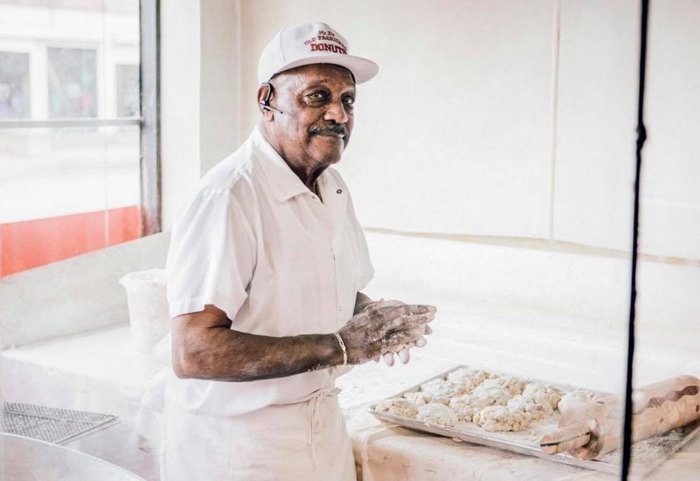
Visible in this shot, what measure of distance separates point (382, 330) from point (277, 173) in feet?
1.34

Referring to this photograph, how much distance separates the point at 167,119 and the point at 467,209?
1238 millimetres

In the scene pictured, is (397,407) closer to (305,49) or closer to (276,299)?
(276,299)

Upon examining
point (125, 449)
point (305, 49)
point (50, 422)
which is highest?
point (305, 49)

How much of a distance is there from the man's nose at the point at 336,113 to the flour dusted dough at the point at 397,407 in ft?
2.85

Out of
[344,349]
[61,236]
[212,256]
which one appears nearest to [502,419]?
[344,349]

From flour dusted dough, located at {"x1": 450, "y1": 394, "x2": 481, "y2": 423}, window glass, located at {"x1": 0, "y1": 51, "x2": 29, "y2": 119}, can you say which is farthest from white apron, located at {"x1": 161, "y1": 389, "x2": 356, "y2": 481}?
window glass, located at {"x1": 0, "y1": 51, "x2": 29, "y2": 119}

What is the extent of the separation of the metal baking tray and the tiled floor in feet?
3.08

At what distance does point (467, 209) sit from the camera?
3.23m

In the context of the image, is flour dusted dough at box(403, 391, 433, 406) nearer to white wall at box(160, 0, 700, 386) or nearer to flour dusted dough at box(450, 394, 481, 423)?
flour dusted dough at box(450, 394, 481, 423)

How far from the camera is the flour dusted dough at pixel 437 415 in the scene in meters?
2.37

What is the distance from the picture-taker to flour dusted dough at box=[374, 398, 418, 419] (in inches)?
95.5

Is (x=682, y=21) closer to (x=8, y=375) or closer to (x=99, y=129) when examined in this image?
(x=99, y=129)

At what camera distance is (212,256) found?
70.4 inches

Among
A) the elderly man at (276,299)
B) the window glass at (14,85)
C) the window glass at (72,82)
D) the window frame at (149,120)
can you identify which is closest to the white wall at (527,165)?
the window frame at (149,120)
